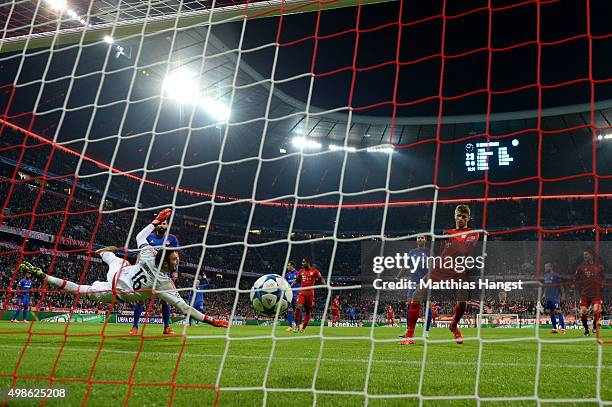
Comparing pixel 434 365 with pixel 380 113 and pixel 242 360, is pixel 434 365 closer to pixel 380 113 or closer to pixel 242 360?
pixel 242 360

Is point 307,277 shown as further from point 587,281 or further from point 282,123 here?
point 282,123

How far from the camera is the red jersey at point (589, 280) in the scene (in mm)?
9513

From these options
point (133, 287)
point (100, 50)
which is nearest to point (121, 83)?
point (100, 50)

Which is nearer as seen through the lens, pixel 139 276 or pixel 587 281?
pixel 139 276

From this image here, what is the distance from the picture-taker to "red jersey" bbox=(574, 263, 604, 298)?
375 inches

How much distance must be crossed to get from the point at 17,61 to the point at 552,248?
27.0 metres

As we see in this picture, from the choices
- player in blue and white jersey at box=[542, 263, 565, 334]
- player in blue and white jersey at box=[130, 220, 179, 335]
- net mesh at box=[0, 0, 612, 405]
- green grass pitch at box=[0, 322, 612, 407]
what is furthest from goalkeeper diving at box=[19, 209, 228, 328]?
player in blue and white jersey at box=[542, 263, 565, 334]

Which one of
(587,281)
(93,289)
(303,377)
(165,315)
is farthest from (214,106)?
(303,377)

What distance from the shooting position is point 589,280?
32.2 feet

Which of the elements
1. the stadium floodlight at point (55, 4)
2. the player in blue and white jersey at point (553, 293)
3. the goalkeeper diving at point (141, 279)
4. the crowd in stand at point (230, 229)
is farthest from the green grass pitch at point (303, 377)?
the crowd in stand at point (230, 229)

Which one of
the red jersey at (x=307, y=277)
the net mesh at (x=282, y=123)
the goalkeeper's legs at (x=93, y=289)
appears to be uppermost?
the net mesh at (x=282, y=123)

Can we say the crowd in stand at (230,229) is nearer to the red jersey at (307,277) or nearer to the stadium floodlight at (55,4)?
the red jersey at (307,277)

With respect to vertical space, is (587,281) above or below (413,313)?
above

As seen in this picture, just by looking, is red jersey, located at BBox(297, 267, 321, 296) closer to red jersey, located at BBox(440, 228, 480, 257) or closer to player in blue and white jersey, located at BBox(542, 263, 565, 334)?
red jersey, located at BBox(440, 228, 480, 257)
